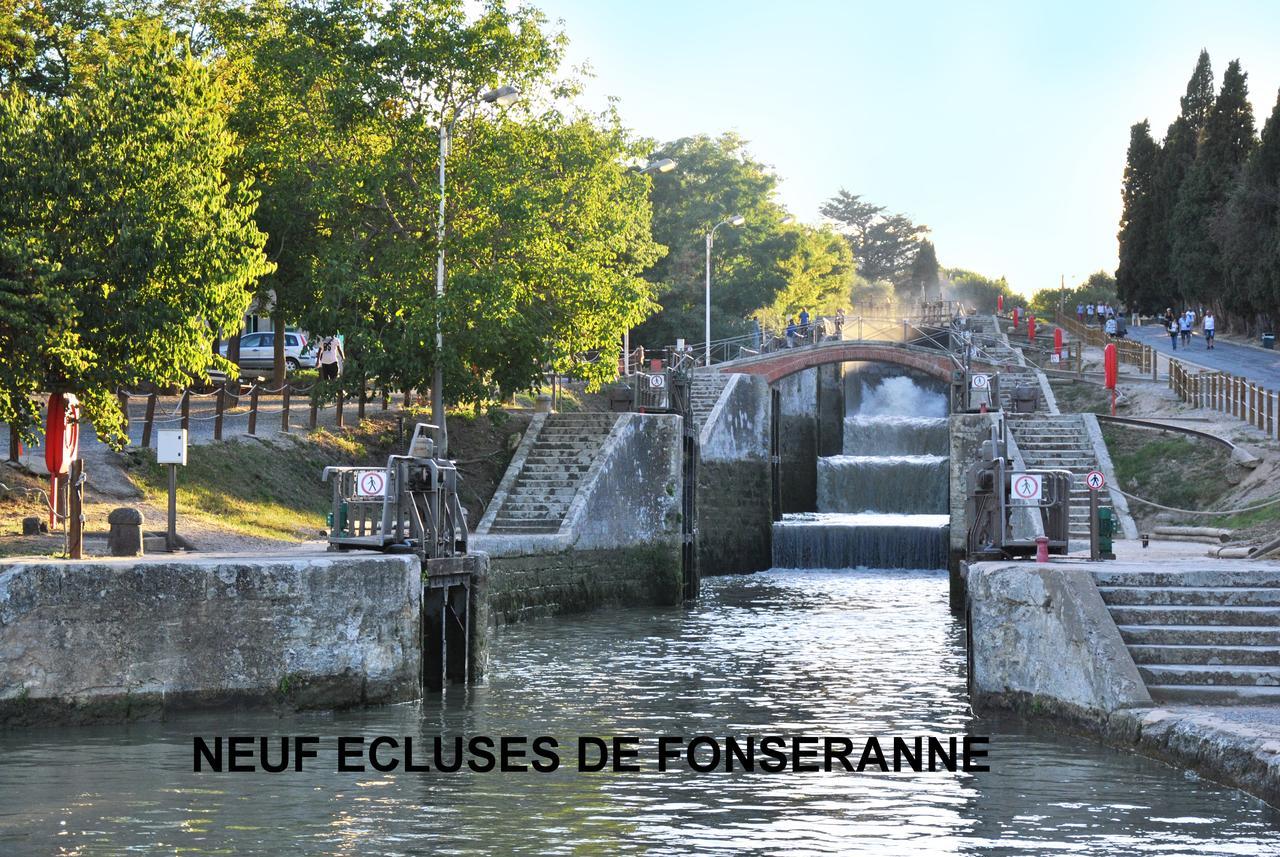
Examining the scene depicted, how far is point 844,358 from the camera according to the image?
50719 mm

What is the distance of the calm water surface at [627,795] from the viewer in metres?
11.5

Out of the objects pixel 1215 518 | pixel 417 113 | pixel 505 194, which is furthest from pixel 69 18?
pixel 1215 518

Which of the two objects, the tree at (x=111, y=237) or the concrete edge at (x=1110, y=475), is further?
the concrete edge at (x=1110, y=475)

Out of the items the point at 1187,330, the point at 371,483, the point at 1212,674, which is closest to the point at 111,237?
the point at 371,483

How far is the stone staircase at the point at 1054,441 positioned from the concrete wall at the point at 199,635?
733 inches

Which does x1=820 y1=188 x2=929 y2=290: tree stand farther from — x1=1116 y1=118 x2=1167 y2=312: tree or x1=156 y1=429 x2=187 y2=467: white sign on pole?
x1=156 y1=429 x2=187 y2=467: white sign on pole

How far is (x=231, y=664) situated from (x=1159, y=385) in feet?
108

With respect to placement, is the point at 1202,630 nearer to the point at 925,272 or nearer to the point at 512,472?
the point at 512,472

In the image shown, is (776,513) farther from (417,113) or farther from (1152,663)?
(1152,663)

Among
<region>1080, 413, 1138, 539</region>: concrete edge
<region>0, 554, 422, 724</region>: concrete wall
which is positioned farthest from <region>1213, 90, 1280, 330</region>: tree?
<region>0, 554, 422, 724</region>: concrete wall

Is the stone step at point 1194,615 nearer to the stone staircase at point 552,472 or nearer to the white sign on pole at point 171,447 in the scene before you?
the white sign on pole at point 171,447

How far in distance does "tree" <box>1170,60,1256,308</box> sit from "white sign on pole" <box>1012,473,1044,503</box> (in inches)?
1919

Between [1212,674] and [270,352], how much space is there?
121 ft

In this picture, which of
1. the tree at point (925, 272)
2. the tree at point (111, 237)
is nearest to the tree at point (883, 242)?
the tree at point (925, 272)
